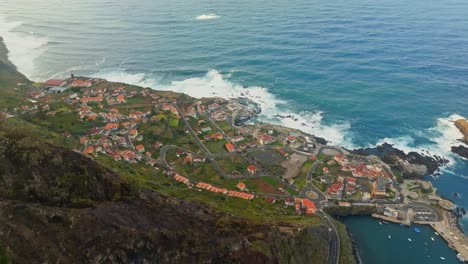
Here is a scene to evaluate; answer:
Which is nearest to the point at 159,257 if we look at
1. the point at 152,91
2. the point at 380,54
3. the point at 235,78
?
the point at 152,91

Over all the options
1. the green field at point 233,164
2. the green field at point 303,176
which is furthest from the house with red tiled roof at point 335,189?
the green field at point 233,164

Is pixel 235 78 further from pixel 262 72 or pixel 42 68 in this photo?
pixel 42 68

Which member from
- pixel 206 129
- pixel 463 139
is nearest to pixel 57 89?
pixel 206 129

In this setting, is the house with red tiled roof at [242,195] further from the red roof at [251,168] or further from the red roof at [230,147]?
the red roof at [230,147]

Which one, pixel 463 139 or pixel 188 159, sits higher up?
pixel 463 139

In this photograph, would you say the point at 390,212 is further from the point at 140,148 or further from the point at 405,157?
the point at 140,148

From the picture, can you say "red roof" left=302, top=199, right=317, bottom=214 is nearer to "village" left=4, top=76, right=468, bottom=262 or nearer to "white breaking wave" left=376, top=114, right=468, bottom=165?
"village" left=4, top=76, right=468, bottom=262
